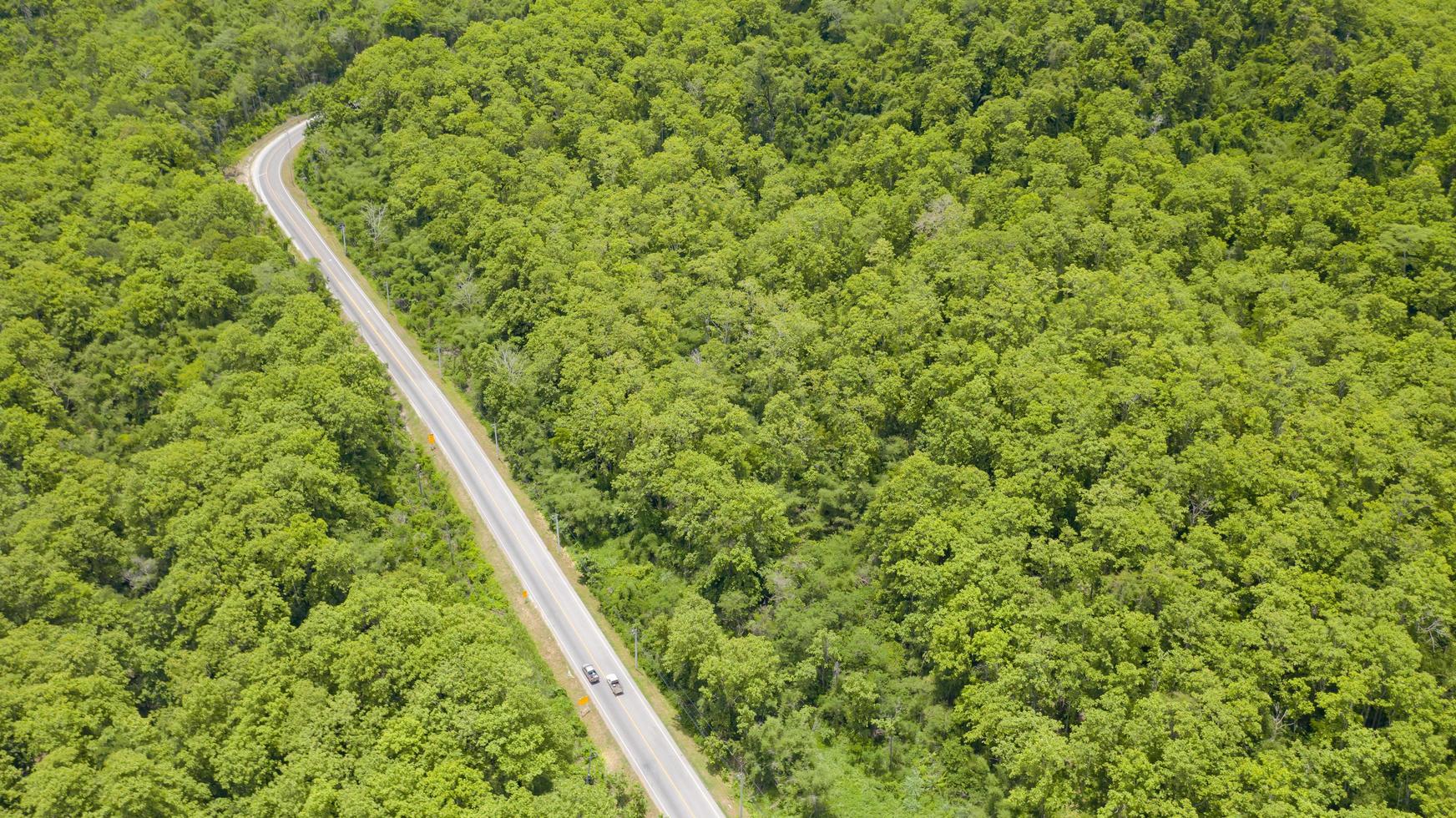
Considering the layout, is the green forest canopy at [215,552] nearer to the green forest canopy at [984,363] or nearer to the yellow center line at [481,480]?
the yellow center line at [481,480]

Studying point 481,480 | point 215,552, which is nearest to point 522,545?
point 481,480

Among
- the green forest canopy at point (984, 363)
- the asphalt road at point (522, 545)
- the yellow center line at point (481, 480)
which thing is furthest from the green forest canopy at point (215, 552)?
the green forest canopy at point (984, 363)

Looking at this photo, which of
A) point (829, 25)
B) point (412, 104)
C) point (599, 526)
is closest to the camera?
point (599, 526)

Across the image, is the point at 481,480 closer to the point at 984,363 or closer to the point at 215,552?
the point at 215,552

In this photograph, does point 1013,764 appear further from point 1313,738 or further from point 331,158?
point 331,158

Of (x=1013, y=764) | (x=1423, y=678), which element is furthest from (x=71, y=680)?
(x=1423, y=678)

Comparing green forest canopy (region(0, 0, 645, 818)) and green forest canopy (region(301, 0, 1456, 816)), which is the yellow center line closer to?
green forest canopy (region(0, 0, 645, 818))
